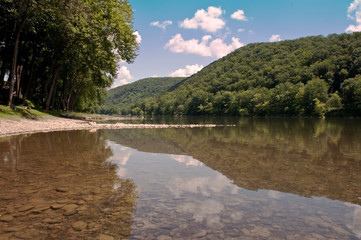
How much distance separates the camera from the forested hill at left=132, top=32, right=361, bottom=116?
90.2m

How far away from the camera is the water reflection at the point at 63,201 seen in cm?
415

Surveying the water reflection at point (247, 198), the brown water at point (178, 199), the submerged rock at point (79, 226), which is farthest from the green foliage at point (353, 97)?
the submerged rock at point (79, 226)

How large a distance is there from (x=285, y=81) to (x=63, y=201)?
5364 inches

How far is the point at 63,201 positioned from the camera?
5.38 metres

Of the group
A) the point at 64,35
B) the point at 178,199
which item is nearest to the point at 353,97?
the point at 64,35

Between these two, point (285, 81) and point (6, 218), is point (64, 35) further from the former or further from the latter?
point (285, 81)

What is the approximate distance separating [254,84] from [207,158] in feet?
486

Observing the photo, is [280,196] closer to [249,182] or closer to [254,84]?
[249,182]

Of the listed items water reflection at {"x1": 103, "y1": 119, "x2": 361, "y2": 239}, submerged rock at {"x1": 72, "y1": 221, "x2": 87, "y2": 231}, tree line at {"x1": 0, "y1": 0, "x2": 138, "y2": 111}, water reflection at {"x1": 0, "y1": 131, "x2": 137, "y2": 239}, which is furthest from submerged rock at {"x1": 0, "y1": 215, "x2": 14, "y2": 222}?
tree line at {"x1": 0, "y1": 0, "x2": 138, "y2": 111}

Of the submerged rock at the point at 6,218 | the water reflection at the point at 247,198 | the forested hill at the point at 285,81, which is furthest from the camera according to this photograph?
the forested hill at the point at 285,81

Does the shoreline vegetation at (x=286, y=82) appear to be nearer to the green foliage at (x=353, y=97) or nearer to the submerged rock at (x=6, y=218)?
the green foliage at (x=353, y=97)

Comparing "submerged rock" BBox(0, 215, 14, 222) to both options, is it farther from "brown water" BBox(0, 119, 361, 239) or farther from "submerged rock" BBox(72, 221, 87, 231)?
"submerged rock" BBox(72, 221, 87, 231)

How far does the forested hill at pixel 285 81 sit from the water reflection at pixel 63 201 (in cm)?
8493

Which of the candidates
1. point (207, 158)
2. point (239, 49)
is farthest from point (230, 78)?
point (207, 158)
